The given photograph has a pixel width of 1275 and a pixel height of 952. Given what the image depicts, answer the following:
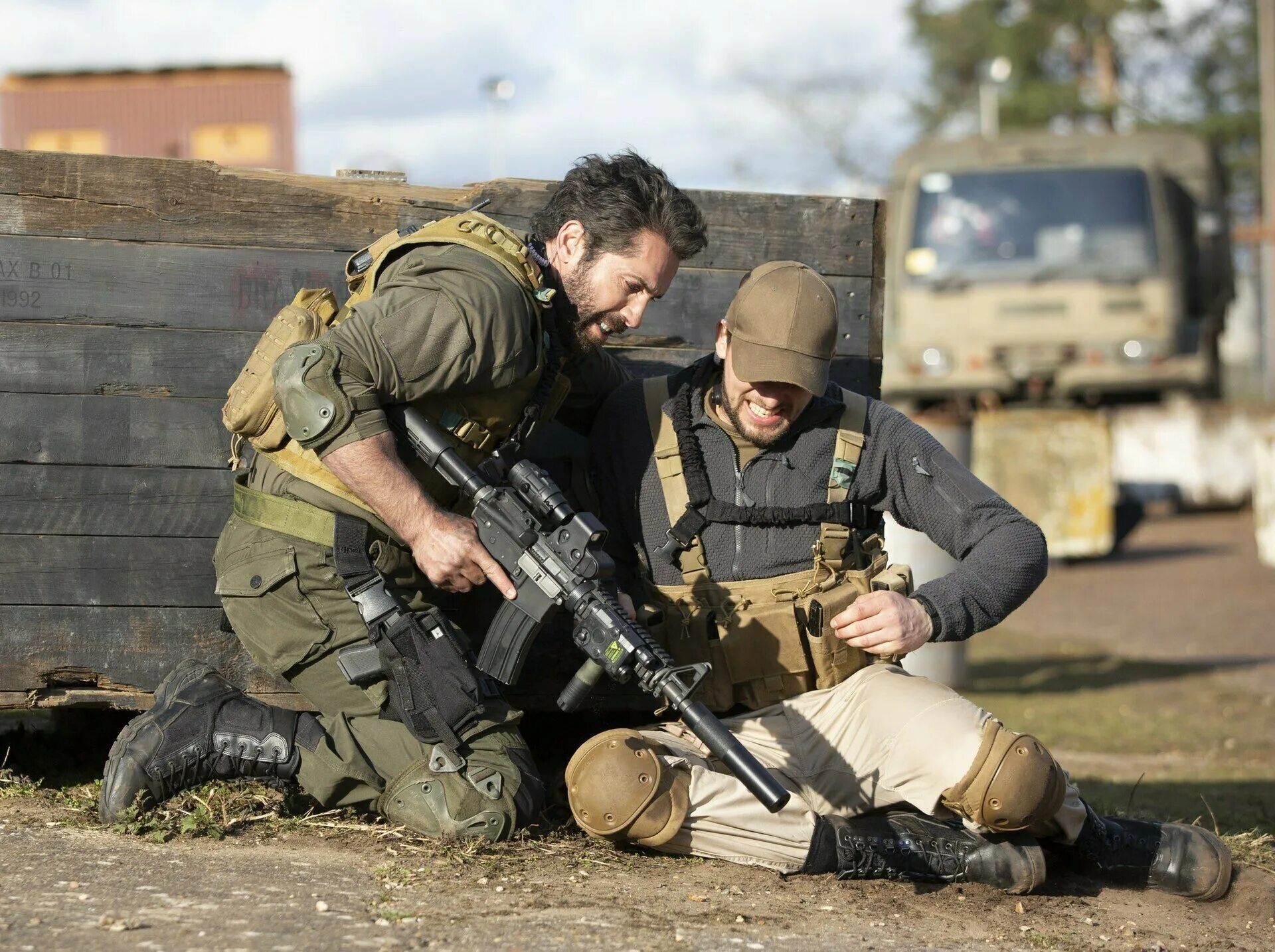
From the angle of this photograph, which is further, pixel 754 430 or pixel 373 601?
pixel 754 430

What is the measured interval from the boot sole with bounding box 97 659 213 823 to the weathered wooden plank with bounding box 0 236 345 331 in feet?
3.29

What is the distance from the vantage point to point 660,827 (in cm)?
362

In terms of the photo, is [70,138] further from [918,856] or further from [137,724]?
[918,856]

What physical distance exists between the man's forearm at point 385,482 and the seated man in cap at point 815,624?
2.19 feet

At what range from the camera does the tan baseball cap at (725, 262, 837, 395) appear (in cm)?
392

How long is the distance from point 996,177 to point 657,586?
12745 millimetres

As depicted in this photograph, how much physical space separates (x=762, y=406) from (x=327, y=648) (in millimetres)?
1331

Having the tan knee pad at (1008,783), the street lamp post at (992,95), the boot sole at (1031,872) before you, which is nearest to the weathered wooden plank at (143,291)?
the tan knee pad at (1008,783)

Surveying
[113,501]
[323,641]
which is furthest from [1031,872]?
[113,501]

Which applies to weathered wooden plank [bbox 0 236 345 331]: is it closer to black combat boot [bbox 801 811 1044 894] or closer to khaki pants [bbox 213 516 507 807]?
khaki pants [bbox 213 516 507 807]

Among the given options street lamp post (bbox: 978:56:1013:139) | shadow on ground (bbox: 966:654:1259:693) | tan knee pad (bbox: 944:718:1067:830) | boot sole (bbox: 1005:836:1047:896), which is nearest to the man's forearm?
tan knee pad (bbox: 944:718:1067:830)

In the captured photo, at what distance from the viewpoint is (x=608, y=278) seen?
3.90 meters

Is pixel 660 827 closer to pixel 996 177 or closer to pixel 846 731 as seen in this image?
pixel 846 731

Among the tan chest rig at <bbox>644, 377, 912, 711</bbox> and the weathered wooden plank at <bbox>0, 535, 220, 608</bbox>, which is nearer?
the tan chest rig at <bbox>644, 377, 912, 711</bbox>
